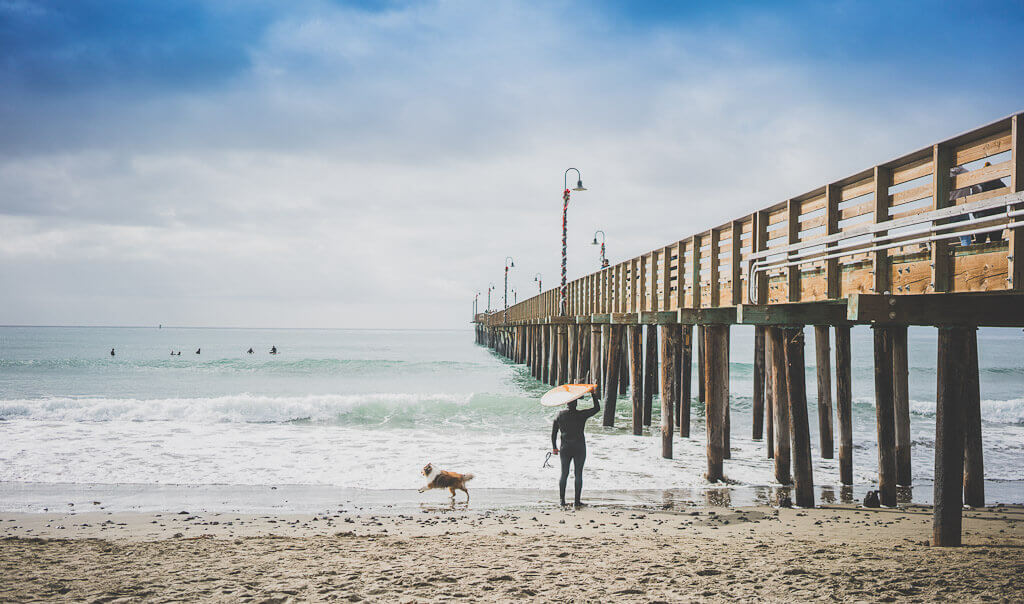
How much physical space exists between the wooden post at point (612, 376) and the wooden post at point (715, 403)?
618 centimetres

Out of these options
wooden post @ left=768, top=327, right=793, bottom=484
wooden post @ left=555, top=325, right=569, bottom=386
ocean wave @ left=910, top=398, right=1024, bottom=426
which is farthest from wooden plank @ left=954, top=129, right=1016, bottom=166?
wooden post @ left=555, top=325, right=569, bottom=386

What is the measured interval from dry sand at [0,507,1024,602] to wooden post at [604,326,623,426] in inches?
323

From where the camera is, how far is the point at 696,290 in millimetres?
11016

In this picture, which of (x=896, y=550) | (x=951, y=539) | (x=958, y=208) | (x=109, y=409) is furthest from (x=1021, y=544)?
(x=109, y=409)

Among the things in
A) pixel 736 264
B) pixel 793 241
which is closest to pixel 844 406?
pixel 736 264

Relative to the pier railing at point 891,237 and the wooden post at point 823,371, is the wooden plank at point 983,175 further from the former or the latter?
the wooden post at point 823,371

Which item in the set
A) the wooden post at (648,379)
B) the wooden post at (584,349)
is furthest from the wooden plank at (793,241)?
the wooden post at (584,349)

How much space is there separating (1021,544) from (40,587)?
337 inches

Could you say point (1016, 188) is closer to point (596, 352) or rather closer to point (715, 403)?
point (715, 403)

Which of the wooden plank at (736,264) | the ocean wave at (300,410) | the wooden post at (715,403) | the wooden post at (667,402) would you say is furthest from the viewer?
the ocean wave at (300,410)

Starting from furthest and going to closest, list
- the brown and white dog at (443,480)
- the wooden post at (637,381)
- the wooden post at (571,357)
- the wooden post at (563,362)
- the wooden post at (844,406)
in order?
1. the wooden post at (563,362)
2. the wooden post at (571,357)
3. the wooden post at (637,381)
4. the wooden post at (844,406)
5. the brown and white dog at (443,480)

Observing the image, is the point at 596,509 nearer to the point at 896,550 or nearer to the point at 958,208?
the point at 896,550

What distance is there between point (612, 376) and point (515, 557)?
11.1 m

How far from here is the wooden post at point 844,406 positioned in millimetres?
10281
